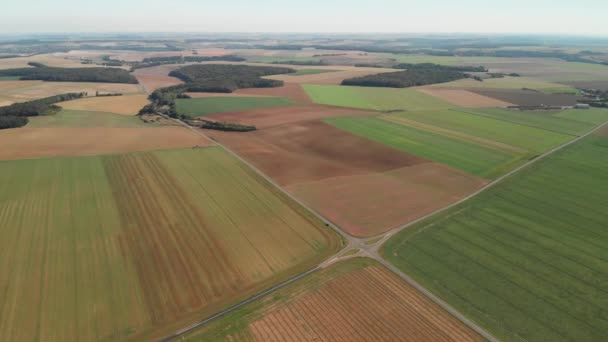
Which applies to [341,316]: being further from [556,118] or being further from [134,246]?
[556,118]

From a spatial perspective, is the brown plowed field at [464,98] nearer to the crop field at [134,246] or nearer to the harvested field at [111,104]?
the crop field at [134,246]

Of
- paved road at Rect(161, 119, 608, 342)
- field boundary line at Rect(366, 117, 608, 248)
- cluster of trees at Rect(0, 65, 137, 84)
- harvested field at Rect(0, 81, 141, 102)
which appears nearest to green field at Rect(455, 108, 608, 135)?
field boundary line at Rect(366, 117, 608, 248)

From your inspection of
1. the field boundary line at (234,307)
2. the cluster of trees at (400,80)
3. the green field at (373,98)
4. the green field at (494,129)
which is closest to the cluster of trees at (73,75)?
the green field at (373,98)

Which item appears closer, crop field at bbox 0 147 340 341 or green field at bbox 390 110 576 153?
crop field at bbox 0 147 340 341

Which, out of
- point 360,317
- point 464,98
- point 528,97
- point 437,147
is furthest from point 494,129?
point 360,317

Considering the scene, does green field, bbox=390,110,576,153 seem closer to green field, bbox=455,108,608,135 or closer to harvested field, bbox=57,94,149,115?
green field, bbox=455,108,608,135

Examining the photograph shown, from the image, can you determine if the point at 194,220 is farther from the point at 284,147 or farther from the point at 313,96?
the point at 313,96
